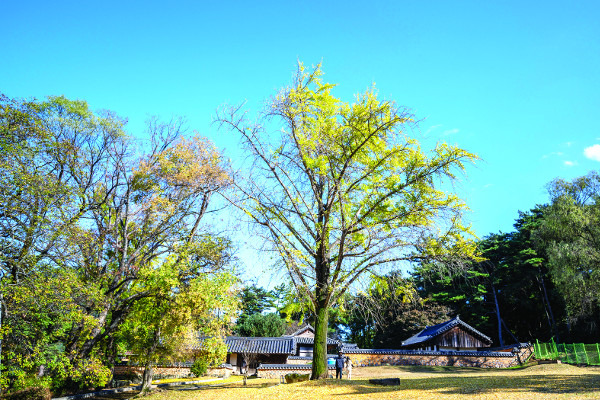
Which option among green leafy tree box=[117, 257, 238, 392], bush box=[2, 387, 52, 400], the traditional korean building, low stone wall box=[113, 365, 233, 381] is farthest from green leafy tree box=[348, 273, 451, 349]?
bush box=[2, 387, 52, 400]

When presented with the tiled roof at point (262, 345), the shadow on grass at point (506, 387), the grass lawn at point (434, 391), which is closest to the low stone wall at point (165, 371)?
the tiled roof at point (262, 345)

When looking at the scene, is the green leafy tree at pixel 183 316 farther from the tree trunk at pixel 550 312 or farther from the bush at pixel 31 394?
the tree trunk at pixel 550 312

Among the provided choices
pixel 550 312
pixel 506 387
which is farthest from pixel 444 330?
pixel 506 387

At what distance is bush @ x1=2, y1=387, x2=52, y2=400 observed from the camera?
45.1 ft

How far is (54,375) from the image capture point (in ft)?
50.6

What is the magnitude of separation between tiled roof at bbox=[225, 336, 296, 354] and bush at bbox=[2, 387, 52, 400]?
20.1 m

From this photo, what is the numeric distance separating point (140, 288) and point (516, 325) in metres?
40.5

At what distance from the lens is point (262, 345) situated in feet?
114

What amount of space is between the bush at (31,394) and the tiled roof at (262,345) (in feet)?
65.9

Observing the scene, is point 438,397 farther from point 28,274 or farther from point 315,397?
point 28,274

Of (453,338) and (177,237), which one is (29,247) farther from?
(453,338)

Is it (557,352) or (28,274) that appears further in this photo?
(557,352)

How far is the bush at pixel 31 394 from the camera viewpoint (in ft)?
45.1

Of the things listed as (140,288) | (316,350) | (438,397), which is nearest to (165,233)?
(140,288)
